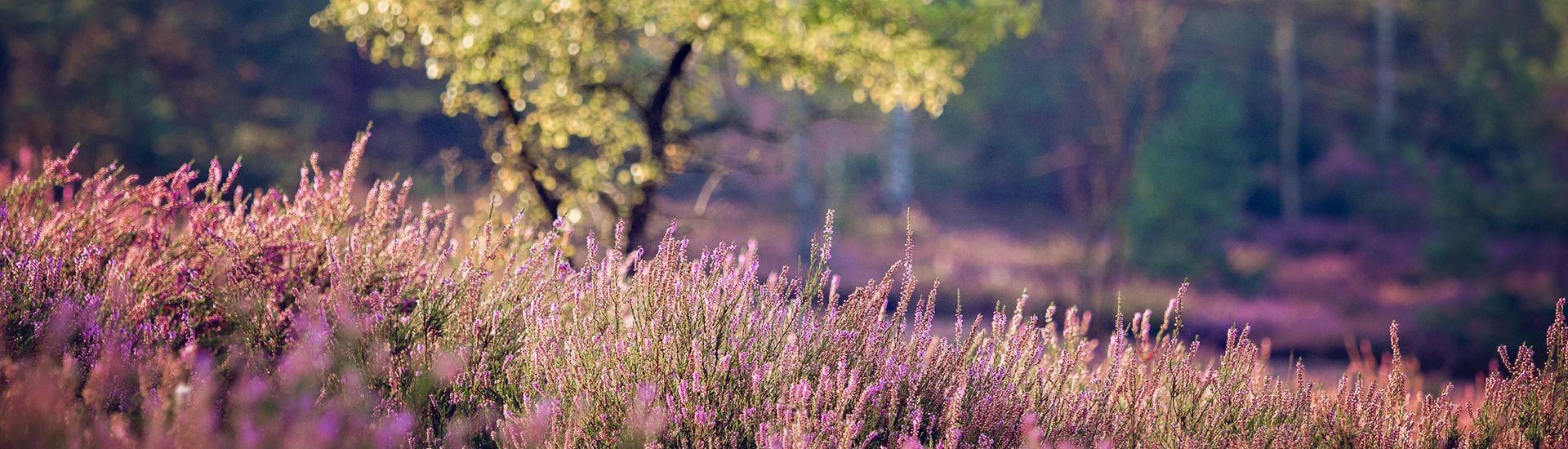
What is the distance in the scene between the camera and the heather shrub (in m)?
3.24

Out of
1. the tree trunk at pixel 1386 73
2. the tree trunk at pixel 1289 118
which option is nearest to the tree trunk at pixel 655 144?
the tree trunk at pixel 1289 118

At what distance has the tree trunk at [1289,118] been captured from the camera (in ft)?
99.7

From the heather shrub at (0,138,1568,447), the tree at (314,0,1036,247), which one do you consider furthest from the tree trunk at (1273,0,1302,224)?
the heather shrub at (0,138,1568,447)

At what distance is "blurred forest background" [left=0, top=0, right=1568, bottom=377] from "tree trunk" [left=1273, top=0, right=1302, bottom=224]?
97 millimetres

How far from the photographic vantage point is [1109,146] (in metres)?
13.9

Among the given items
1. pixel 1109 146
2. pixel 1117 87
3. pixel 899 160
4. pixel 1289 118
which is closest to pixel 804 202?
pixel 899 160

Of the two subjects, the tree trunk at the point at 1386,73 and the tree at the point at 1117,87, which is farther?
the tree trunk at the point at 1386,73

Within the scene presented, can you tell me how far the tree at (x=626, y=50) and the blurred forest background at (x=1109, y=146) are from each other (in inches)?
12.5

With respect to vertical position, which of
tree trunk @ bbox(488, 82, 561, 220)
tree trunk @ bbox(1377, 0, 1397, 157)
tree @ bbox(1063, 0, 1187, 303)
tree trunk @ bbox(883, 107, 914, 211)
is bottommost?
tree trunk @ bbox(488, 82, 561, 220)

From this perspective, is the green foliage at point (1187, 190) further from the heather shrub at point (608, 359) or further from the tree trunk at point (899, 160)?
the heather shrub at point (608, 359)

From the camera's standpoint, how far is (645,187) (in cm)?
770

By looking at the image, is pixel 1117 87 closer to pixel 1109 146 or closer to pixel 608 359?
pixel 1109 146

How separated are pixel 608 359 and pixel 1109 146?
11.7 m

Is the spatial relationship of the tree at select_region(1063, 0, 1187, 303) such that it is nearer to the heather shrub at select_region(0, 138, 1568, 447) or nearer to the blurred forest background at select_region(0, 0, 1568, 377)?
the blurred forest background at select_region(0, 0, 1568, 377)
